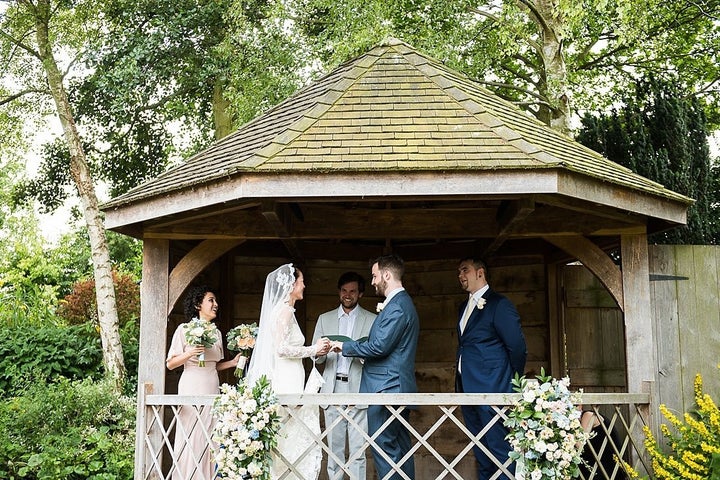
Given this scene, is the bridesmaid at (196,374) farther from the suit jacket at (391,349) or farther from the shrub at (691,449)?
the shrub at (691,449)

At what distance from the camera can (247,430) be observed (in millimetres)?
4879

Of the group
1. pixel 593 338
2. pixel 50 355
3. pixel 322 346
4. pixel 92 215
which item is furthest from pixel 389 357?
pixel 92 215

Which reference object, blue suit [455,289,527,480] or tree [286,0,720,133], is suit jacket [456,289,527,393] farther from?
tree [286,0,720,133]

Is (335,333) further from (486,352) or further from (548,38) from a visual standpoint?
(548,38)

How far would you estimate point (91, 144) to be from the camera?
14.8 m

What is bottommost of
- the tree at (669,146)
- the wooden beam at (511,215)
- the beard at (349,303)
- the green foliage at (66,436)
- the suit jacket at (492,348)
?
the green foliage at (66,436)

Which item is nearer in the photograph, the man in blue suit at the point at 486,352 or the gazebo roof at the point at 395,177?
the gazebo roof at the point at 395,177

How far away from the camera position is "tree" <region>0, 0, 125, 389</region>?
11688 millimetres

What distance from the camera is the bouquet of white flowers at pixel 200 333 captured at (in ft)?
19.5

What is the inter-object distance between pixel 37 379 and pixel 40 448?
2345 mm

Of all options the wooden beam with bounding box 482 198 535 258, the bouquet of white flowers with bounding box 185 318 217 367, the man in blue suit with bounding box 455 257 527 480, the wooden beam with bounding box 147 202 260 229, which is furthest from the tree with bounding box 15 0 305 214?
the man in blue suit with bounding box 455 257 527 480

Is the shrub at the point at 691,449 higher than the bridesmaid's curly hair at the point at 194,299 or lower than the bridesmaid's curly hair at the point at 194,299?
lower

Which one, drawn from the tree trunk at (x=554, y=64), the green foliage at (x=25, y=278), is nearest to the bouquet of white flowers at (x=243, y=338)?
the tree trunk at (x=554, y=64)

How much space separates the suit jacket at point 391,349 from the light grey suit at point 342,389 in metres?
0.48
